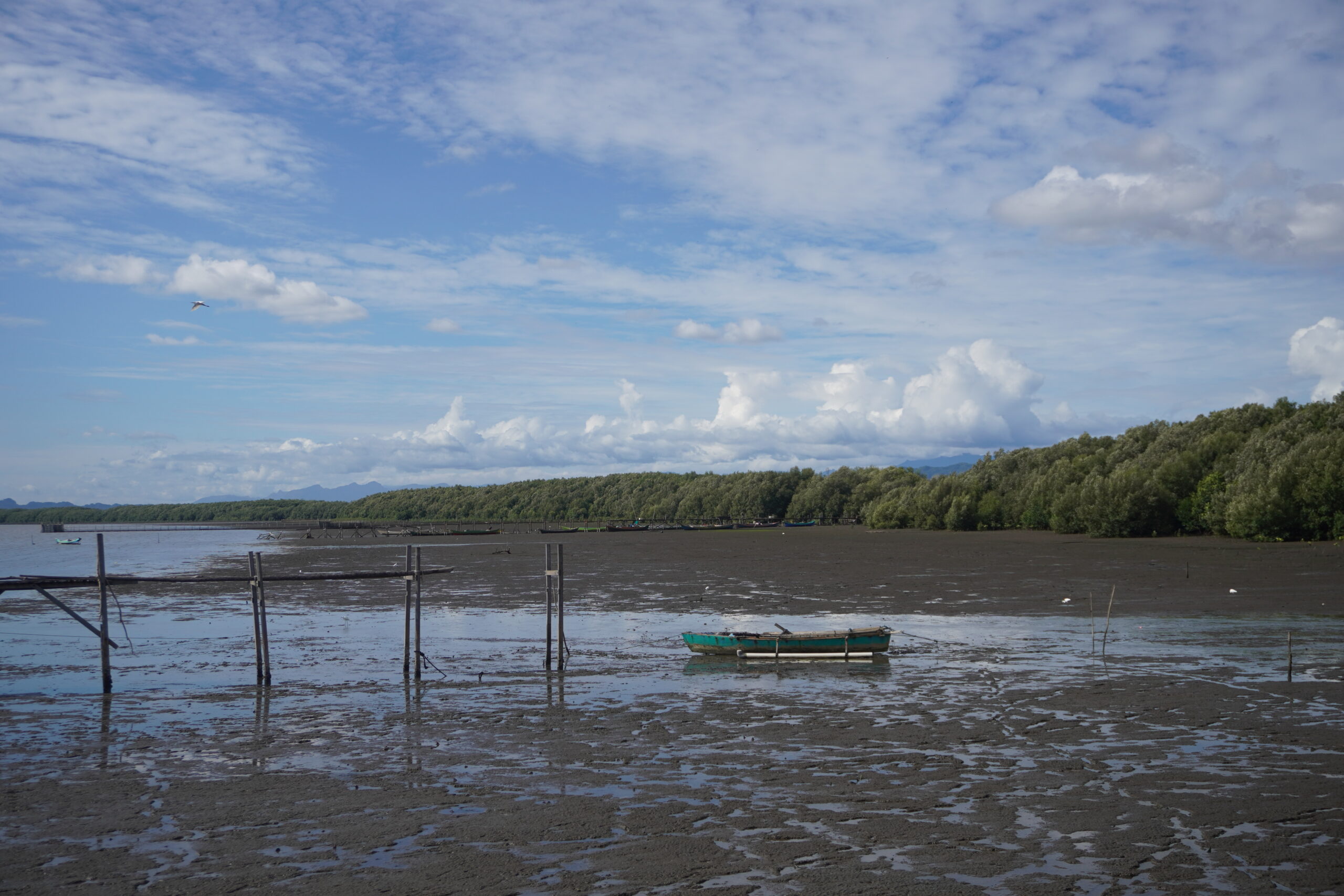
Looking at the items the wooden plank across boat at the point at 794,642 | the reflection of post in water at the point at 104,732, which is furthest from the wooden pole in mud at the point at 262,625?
the wooden plank across boat at the point at 794,642

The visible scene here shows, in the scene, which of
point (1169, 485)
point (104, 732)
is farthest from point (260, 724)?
point (1169, 485)

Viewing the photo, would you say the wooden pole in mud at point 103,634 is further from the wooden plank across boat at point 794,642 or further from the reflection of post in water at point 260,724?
the wooden plank across boat at point 794,642

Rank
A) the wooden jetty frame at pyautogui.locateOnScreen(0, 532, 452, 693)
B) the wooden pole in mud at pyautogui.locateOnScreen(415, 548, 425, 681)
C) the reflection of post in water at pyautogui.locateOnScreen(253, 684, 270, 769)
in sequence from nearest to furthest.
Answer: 1. the reflection of post in water at pyautogui.locateOnScreen(253, 684, 270, 769)
2. the wooden jetty frame at pyautogui.locateOnScreen(0, 532, 452, 693)
3. the wooden pole in mud at pyautogui.locateOnScreen(415, 548, 425, 681)

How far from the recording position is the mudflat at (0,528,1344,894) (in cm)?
1133

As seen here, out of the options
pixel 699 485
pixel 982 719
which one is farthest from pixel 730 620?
pixel 699 485

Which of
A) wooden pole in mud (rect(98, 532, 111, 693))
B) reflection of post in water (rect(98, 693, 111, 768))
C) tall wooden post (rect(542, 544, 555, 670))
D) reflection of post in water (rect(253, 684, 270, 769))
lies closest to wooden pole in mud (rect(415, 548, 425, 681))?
tall wooden post (rect(542, 544, 555, 670))

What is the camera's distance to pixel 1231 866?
11.1 m

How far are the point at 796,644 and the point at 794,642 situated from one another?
0.07 meters

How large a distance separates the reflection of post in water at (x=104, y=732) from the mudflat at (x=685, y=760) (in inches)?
4.1

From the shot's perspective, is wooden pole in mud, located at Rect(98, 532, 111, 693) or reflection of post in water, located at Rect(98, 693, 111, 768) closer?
reflection of post in water, located at Rect(98, 693, 111, 768)

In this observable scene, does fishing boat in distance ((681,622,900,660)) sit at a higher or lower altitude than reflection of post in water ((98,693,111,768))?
higher

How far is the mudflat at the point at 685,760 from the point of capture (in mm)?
11328

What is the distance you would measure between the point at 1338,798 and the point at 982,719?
6175 millimetres

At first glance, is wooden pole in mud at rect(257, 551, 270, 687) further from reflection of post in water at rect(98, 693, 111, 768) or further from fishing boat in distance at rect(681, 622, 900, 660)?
fishing boat in distance at rect(681, 622, 900, 660)
